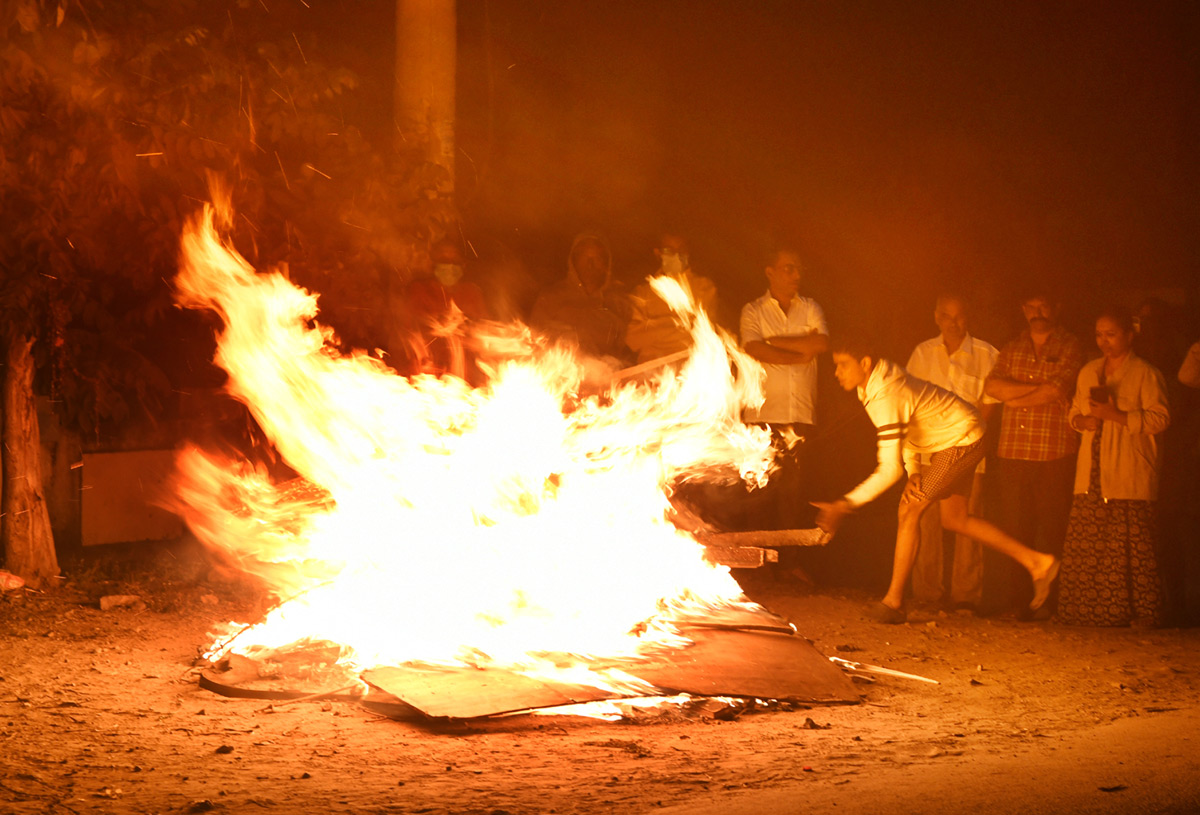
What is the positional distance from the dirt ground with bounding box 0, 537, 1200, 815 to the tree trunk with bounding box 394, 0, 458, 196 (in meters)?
5.51

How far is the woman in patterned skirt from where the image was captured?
8.55m

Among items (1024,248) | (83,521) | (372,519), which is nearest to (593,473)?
(372,519)

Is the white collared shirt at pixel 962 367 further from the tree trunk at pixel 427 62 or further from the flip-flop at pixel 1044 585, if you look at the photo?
the tree trunk at pixel 427 62

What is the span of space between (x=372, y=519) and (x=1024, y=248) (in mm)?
7605

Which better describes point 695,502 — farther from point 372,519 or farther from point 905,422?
point 372,519

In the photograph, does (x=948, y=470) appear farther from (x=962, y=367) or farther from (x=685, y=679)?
(x=685, y=679)

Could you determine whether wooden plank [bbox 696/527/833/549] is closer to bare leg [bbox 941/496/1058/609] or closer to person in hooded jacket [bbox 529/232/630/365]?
bare leg [bbox 941/496/1058/609]

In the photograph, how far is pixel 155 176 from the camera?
342 inches

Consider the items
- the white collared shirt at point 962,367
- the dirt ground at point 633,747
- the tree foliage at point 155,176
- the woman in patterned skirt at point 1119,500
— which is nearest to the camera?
the dirt ground at point 633,747

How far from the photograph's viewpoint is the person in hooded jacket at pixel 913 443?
→ 8711 millimetres

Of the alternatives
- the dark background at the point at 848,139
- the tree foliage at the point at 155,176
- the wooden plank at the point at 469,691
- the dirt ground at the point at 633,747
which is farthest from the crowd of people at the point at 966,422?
the wooden plank at the point at 469,691

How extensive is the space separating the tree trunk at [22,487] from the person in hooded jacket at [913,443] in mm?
6063

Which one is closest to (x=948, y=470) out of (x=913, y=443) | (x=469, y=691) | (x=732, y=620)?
(x=913, y=443)

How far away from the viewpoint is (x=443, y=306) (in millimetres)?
9508
